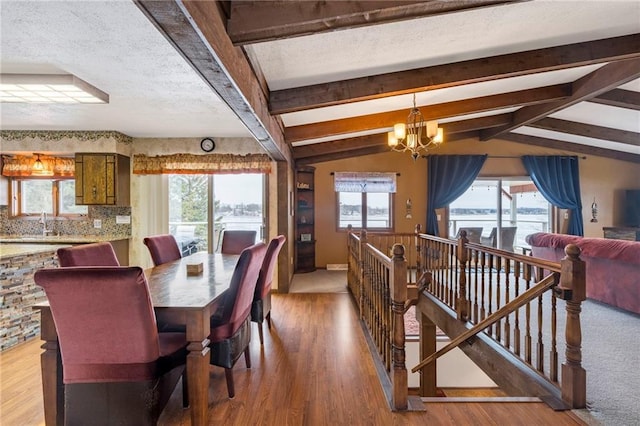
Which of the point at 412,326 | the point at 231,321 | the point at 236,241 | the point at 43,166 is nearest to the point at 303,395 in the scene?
the point at 231,321

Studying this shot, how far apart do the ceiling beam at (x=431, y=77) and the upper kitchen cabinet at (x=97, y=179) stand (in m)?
2.94

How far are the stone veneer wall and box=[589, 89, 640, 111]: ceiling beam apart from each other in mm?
7143

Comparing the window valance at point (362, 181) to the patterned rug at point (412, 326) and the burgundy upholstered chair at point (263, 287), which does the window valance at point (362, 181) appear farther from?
the burgundy upholstered chair at point (263, 287)

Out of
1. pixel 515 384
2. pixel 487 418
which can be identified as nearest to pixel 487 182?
pixel 515 384

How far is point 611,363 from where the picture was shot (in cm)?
248

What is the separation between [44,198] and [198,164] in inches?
95.9

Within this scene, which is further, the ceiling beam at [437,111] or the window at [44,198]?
the window at [44,198]

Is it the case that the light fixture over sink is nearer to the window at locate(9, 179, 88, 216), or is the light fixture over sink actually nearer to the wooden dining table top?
the wooden dining table top

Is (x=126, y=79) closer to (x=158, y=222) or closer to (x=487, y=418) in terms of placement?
(x=158, y=222)

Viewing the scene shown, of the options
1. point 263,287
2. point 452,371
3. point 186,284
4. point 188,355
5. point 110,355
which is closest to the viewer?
point 110,355

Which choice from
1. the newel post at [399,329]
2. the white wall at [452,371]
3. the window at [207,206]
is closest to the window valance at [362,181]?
the window at [207,206]

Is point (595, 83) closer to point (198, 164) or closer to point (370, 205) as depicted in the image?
point (370, 205)

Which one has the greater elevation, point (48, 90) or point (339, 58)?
point (339, 58)

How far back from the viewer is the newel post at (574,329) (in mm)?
1936
